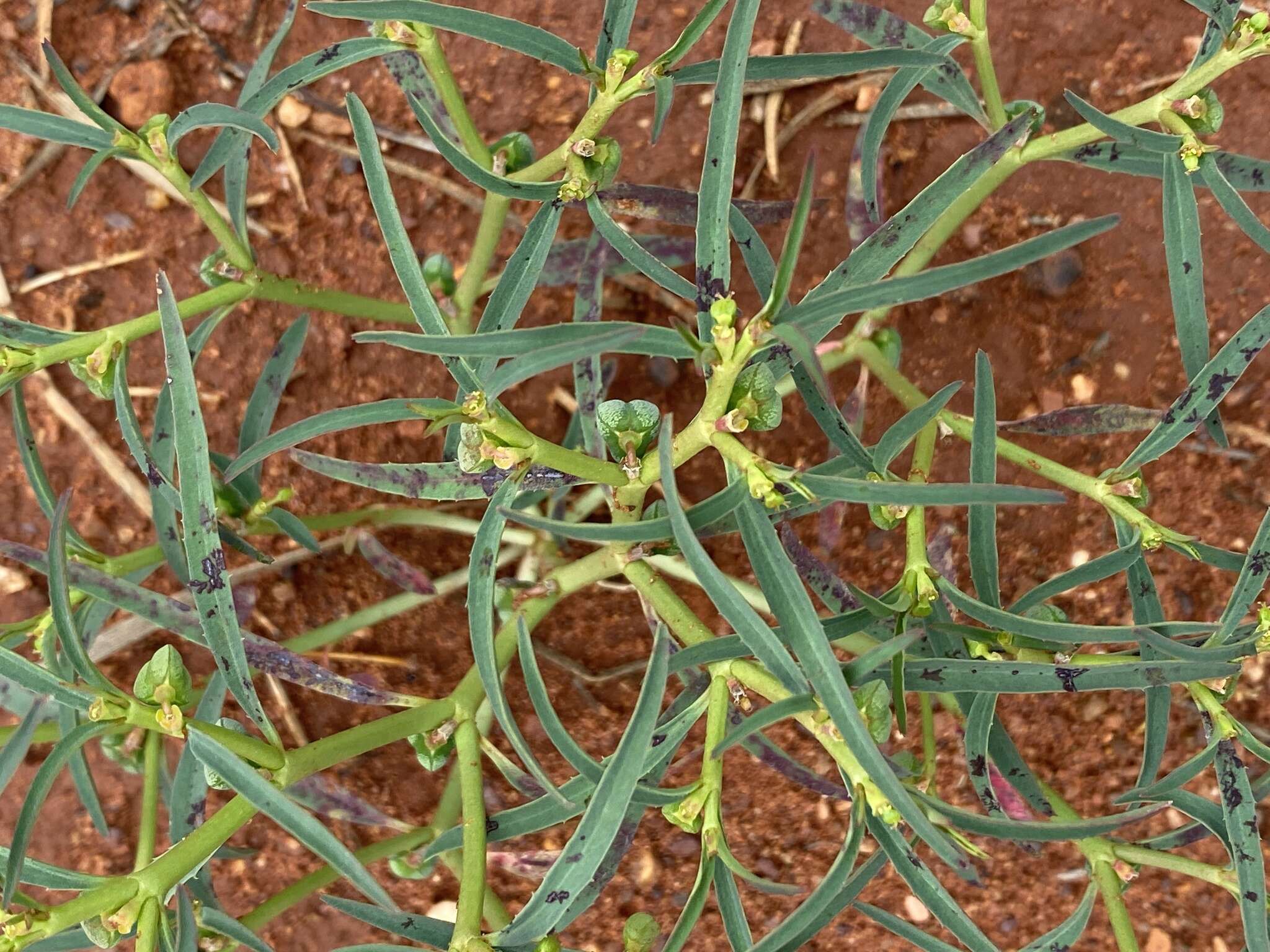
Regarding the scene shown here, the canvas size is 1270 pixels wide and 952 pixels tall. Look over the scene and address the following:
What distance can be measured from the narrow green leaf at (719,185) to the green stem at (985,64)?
49 cm

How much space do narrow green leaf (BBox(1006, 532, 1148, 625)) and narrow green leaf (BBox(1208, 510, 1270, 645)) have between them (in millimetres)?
100

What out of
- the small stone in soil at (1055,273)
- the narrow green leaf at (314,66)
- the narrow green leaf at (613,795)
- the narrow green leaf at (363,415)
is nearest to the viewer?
the narrow green leaf at (613,795)

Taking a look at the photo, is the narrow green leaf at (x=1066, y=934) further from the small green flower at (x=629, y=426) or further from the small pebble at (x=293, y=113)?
the small pebble at (x=293, y=113)

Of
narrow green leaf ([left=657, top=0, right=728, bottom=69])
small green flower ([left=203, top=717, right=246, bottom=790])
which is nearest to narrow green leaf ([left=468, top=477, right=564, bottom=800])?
small green flower ([left=203, top=717, right=246, bottom=790])

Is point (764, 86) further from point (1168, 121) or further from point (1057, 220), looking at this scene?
point (1168, 121)

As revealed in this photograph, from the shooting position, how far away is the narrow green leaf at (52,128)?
1.12 m

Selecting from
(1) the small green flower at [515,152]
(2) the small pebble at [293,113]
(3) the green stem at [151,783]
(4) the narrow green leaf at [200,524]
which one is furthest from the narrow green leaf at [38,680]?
(2) the small pebble at [293,113]

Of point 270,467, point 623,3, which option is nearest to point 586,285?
point 623,3

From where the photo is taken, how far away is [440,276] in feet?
4.73

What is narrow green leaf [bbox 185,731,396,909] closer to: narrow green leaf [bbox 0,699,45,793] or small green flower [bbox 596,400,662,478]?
narrow green leaf [bbox 0,699,45,793]

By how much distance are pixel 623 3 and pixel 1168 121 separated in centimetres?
61

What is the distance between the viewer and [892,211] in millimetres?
1783

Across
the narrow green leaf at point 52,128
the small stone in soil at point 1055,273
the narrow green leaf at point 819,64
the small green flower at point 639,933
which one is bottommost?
the small green flower at point 639,933

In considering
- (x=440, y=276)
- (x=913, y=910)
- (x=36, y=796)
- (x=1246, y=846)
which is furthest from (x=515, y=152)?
(x=913, y=910)
